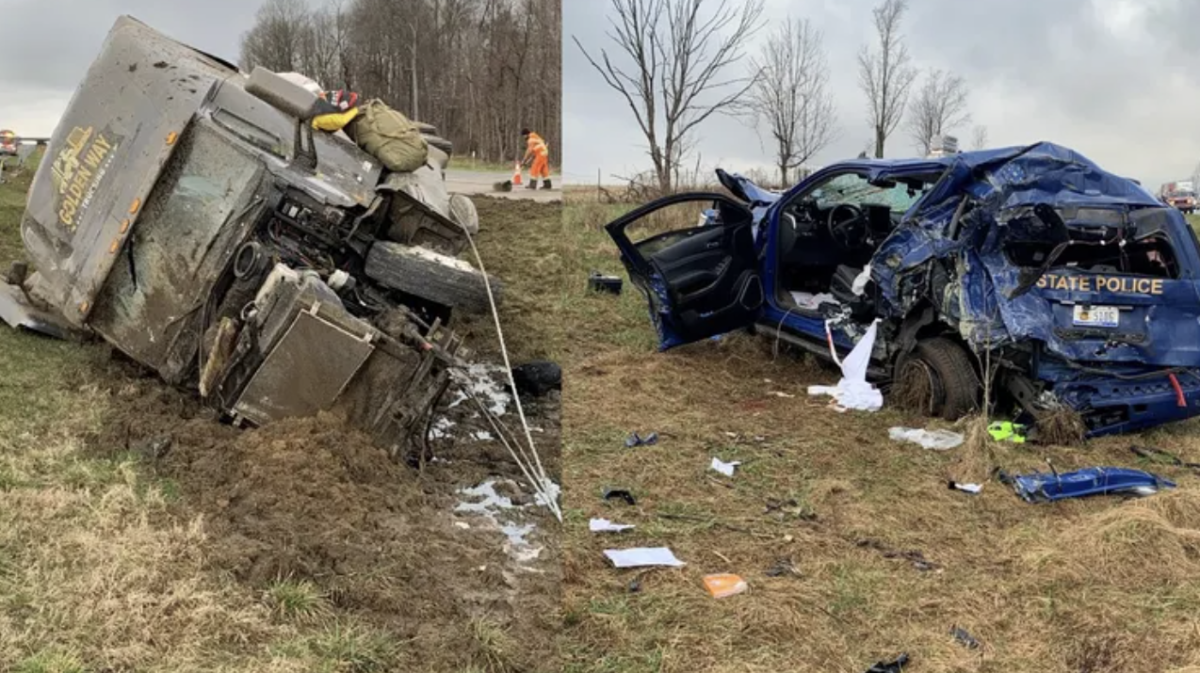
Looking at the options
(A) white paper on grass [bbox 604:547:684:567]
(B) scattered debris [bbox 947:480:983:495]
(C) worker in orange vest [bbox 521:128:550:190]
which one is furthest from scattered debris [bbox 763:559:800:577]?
(C) worker in orange vest [bbox 521:128:550:190]

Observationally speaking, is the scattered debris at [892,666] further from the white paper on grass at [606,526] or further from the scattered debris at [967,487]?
the scattered debris at [967,487]

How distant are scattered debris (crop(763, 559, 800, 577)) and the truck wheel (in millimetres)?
2455

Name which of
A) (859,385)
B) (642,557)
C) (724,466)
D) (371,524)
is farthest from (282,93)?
(859,385)

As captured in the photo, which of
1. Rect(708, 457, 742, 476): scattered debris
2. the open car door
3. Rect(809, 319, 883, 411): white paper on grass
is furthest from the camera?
the open car door

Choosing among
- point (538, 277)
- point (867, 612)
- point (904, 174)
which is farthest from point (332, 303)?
point (538, 277)

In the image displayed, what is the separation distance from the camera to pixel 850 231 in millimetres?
7777

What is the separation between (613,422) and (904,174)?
95.0 inches

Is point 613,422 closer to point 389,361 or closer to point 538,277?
point 389,361

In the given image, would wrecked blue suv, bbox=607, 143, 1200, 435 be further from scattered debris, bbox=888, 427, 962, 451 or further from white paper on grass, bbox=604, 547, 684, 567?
white paper on grass, bbox=604, 547, 684, 567

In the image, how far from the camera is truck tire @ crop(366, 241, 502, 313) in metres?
5.52

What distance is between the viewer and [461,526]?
4562 mm

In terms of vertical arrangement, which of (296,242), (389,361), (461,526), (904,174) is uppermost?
(904,174)

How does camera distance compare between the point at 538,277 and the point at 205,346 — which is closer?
the point at 205,346

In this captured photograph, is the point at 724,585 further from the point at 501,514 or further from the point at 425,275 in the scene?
the point at 425,275
